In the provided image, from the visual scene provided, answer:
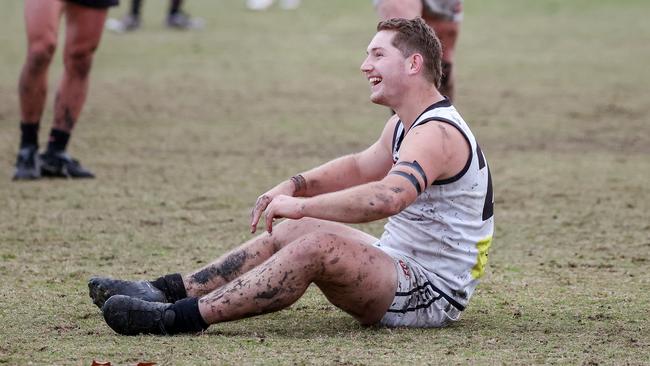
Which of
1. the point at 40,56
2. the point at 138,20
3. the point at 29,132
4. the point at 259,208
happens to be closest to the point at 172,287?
the point at 259,208

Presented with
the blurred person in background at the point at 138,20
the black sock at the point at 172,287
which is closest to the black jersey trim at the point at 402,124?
the black sock at the point at 172,287

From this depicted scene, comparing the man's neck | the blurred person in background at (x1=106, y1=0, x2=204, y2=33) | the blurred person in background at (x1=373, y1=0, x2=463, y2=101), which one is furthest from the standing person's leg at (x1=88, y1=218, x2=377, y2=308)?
the blurred person in background at (x1=106, y1=0, x2=204, y2=33)

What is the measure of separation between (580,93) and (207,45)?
548cm

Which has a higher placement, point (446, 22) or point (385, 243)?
point (446, 22)

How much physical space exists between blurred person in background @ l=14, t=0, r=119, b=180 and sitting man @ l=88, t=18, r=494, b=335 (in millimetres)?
3440

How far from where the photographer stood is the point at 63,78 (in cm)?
808

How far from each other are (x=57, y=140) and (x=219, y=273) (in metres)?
3.80

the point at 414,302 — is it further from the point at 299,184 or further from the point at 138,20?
the point at 138,20

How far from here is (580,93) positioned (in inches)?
488

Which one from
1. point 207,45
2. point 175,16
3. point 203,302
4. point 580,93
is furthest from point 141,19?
point 203,302

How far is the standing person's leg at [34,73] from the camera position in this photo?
300 inches

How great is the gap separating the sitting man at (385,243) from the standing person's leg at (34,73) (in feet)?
11.2

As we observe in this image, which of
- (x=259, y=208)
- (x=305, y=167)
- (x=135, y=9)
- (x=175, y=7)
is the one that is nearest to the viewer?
(x=259, y=208)

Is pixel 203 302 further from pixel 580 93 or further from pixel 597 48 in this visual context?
pixel 597 48
